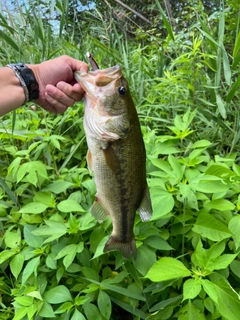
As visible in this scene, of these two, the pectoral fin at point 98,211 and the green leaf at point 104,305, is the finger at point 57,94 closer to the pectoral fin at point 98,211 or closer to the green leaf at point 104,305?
the pectoral fin at point 98,211

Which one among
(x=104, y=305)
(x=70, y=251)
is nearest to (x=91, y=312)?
(x=104, y=305)

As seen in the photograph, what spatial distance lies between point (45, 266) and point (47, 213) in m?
0.38

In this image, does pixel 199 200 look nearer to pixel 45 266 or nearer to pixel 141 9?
pixel 45 266

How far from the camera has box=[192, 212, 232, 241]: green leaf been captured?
1.38 metres

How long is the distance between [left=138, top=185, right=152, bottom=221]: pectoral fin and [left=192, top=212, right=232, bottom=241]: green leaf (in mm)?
236

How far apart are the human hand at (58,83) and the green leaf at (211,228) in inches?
32.8

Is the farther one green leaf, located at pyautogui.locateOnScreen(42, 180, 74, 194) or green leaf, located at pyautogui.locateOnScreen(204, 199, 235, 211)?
green leaf, located at pyautogui.locateOnScreen(42, 180, 74, 194)

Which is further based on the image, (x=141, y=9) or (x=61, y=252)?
(x=141, y=9)

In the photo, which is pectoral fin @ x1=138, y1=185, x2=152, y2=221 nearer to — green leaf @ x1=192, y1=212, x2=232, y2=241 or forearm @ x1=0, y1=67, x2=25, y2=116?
green leaf @ x1=192, y1=212, x2=232, y2=241

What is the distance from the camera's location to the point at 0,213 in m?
1.98

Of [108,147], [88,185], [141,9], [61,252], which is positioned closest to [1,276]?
[61,252]

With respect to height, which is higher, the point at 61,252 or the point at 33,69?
the point at 33,69

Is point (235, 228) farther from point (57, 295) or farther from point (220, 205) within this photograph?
point (57, 295)

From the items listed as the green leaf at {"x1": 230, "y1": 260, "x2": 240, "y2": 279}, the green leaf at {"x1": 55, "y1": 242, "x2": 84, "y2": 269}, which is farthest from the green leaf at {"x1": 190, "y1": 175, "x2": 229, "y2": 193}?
the green leaf at {"x1": 55, "y1": 242, "x2": 84, "y2": 269}
